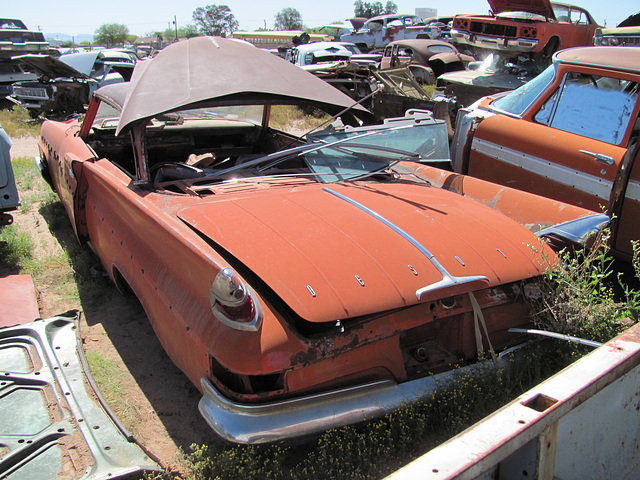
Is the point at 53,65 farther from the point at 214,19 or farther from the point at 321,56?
the point at 214,19

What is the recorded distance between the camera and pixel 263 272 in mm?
2275

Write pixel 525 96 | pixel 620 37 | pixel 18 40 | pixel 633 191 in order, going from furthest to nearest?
1. pixel 18 40
2. pixel 620 37
3. pixel 525 96
4. pixel 633 191

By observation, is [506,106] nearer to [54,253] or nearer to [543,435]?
[543,435]

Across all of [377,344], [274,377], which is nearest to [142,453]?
[274,377]

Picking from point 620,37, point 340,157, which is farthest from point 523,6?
point 340,157

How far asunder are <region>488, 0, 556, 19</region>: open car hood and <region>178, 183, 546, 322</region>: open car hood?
926 centimetres

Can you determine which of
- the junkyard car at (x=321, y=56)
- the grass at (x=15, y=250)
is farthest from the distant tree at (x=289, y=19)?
the grass at (x=15, y=250)

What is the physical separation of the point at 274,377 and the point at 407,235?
3.16ft

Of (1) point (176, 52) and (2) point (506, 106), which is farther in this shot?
(2) point (506, 106)

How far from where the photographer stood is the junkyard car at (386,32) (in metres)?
23.1

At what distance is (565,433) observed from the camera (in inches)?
62.9

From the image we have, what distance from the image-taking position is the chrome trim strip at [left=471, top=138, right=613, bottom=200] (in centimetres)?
382

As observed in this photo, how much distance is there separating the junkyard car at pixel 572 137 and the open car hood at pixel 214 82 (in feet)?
5.28

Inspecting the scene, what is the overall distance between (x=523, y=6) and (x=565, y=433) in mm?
11326
